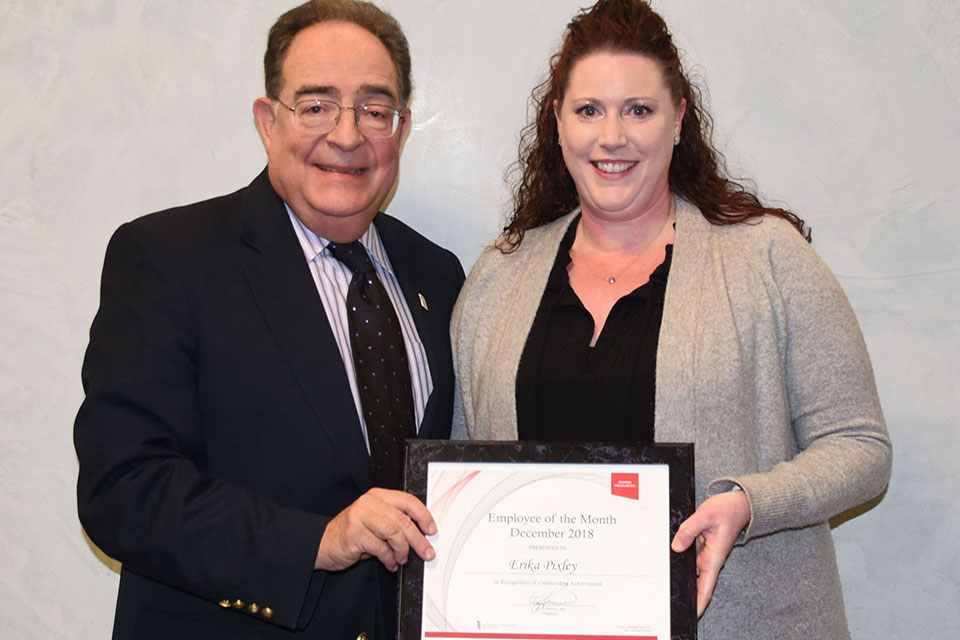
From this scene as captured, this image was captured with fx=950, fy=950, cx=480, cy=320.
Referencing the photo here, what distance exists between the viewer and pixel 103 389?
1943mm

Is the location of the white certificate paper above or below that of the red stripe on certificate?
above

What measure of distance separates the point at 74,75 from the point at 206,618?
5.45 ft

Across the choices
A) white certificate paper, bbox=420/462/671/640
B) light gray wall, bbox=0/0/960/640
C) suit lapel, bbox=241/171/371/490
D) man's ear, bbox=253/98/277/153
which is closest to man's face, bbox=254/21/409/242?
man's ear, bbox=253/98/277/153

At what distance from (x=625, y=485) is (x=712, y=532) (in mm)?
190

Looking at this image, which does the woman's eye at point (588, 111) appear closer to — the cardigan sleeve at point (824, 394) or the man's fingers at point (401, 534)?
the cardigan sleeve at point (824, 394)

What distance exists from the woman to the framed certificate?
0.33ft

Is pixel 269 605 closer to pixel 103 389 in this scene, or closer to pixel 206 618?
pixel 206 618

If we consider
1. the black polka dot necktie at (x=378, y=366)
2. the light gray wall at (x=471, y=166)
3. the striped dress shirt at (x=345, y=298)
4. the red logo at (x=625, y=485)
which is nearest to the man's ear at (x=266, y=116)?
the striped dress shirt at (x=345, y=298)

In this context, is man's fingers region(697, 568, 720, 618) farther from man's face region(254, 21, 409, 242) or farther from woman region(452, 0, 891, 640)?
man's face region(254, 21, 409, 242)

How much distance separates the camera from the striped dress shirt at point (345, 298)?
6.98 ft

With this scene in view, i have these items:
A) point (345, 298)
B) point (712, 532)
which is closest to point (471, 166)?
point (345, 298)

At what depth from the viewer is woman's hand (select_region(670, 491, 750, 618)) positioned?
1.73 metres

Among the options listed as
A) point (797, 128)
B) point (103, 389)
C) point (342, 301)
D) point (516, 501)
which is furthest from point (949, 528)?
point (103, 389)

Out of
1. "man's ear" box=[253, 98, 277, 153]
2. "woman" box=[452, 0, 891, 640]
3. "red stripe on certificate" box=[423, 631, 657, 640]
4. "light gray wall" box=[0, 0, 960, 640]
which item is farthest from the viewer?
"light gray wall" box=[0, 0, 960, 640]
